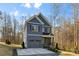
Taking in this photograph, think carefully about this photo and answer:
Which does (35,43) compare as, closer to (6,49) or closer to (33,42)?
(33,42)

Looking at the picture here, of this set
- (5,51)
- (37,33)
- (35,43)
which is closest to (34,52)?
(35,43)

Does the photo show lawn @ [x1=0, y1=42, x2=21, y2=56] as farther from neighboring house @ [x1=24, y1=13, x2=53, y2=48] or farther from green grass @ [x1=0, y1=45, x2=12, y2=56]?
neighboring house @ [x1=24, y1=13, x2=53, y2=48]

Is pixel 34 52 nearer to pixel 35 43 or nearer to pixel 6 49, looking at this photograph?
pixel 35 43

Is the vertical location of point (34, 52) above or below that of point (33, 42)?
below

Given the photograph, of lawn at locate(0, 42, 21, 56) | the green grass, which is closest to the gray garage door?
lawn at locate(0, 42, 21, 56)

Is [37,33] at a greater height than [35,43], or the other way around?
[37,33]

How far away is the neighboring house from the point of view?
2785 millimetres

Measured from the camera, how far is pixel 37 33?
280 centimetres

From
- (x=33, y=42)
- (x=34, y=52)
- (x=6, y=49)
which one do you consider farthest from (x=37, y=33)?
(x=6, y=49)

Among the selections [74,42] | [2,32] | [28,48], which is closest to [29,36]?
[28,48]

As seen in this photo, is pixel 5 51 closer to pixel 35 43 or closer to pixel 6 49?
pixel 6 49

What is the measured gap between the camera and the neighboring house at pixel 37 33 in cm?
279

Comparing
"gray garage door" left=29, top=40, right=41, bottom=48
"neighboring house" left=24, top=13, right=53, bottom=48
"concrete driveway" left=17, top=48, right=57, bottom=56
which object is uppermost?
"neighboring house" left=24, top=13, right=53, bottom=48

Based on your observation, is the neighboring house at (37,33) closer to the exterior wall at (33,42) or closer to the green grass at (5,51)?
the exterior wall at (33,42)
